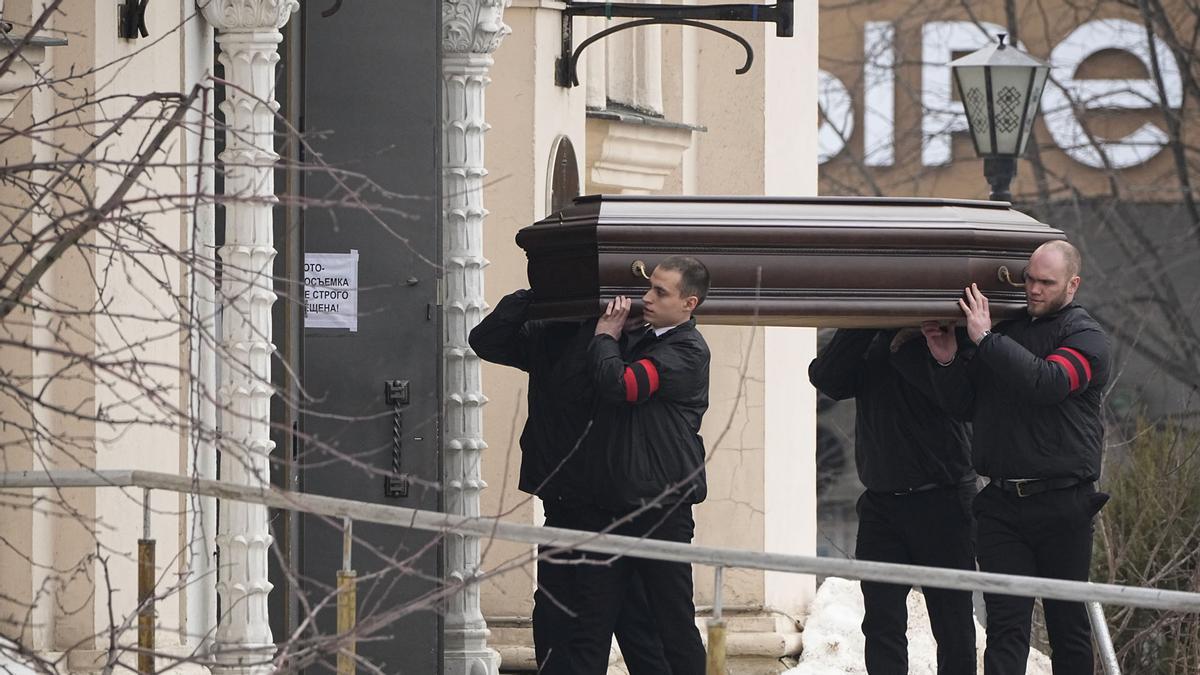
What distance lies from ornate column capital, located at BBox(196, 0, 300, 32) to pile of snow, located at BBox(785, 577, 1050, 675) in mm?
5079

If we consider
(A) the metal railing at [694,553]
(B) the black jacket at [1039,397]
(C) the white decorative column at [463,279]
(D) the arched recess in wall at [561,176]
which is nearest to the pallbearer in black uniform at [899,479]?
(B) the black jacket at [1039,397]

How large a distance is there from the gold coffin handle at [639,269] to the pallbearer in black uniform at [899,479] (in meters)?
0.83

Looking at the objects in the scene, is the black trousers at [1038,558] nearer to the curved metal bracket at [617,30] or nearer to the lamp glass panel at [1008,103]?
the curved metal bracket at [617,30]

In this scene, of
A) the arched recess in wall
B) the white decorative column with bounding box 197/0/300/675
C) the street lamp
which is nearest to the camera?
the white decorative column with bounding box 197/0/300/675

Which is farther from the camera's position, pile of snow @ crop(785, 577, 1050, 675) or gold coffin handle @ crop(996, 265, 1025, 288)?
pile of snow @ crop(785, 577, 1050, 675)

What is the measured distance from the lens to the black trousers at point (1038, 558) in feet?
26.0

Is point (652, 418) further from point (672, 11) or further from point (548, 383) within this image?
point (672, 11)

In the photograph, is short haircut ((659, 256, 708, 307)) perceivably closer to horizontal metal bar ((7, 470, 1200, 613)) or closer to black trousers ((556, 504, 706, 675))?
black trousers ((556, 504, 706, 675))

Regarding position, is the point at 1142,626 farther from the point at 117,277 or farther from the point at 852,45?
the point at 852,45

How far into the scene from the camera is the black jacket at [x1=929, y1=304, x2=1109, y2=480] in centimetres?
775

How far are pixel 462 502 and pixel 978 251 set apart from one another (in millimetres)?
2412

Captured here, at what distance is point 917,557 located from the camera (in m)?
8.47

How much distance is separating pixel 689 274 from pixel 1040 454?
1.29m

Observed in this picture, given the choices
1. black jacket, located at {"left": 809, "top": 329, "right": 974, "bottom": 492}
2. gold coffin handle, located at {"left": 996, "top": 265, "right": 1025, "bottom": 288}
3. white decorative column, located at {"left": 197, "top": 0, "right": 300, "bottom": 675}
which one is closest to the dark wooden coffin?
gold coffin handle, located at {"left": 996, "top": 265, "right": 1025, "bottom": 288}
